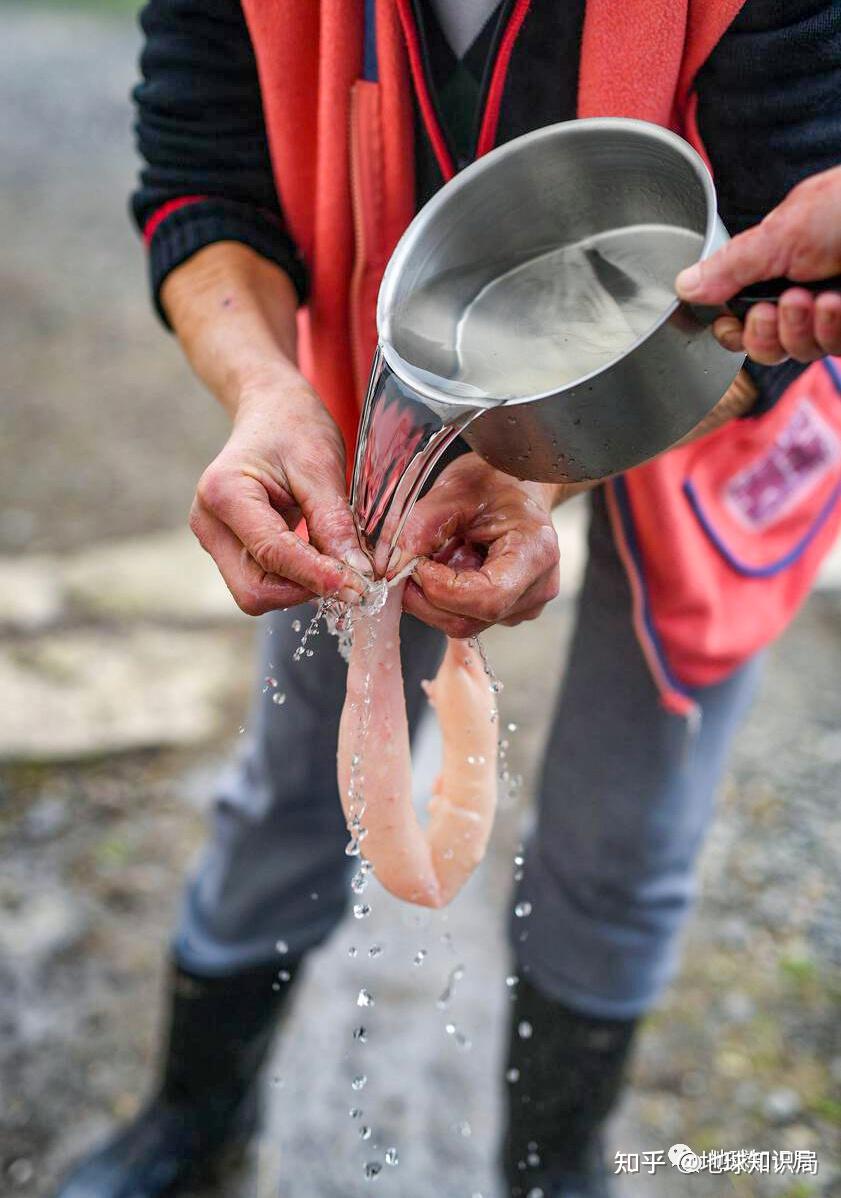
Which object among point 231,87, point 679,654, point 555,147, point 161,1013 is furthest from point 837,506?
point 161,1013

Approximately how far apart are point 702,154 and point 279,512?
67 cm

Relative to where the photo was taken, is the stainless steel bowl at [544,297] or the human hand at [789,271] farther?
the stainless steel bowl at [544,297]

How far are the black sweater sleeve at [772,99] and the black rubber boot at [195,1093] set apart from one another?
1505 millimetres

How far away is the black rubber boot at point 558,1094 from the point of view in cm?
197

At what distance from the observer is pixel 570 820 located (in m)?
1.86

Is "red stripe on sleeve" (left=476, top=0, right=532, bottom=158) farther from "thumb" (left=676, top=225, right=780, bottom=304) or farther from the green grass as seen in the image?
the green grass

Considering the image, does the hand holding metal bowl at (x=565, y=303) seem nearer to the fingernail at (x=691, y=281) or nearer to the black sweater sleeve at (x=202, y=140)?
the fingernail at (x=691, y=281)

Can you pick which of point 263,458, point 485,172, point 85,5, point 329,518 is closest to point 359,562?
point 329,518

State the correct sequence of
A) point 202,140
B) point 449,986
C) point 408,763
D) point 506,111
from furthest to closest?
point 449,986 < point 202,140 < point 408,763 < point 506,111

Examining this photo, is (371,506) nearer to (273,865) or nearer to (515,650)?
(273,865)

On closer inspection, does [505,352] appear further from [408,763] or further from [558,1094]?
[558,1094]

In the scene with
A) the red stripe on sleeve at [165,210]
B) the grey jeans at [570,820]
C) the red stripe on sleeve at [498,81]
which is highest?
the red stripe on sleeve at [498,81]

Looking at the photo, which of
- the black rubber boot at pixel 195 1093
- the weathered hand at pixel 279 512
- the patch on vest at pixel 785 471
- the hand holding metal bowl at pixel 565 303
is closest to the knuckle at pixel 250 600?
the weathered hand at pixel 279 512

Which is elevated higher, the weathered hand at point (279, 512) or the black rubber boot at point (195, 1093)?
the weathered hand at point (279, 512)
